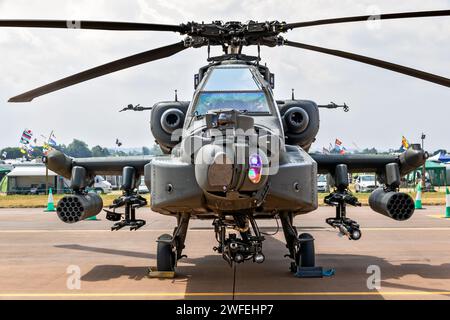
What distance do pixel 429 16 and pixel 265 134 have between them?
2.50 m

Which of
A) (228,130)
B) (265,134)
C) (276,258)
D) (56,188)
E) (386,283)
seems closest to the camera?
(228,130)

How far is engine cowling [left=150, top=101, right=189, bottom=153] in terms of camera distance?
9844mm

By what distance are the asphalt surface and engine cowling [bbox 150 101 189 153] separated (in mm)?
2195

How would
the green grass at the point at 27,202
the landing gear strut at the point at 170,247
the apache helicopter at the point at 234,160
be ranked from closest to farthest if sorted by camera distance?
the apache helicopter at the point at 234,160 < the landing gear strut at the point at 170,247 < the green grass at the point at 27,202

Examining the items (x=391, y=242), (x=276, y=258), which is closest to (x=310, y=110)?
(x=276, y=258)

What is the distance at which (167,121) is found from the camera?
32.3 feet

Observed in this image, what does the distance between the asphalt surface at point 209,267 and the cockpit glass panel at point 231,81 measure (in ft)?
9.45

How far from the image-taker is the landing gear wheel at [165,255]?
8.89 meters

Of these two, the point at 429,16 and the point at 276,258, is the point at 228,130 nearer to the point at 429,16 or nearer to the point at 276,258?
the point at 429,16

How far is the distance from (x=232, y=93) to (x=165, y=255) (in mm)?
2715

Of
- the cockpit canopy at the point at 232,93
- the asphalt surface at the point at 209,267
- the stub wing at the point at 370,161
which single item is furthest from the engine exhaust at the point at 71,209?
the stub wing at the point at 370,161

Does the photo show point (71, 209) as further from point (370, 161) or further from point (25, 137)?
point (25, 137)

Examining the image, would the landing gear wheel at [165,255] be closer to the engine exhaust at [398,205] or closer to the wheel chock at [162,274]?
the wheel chock at [162,274]
